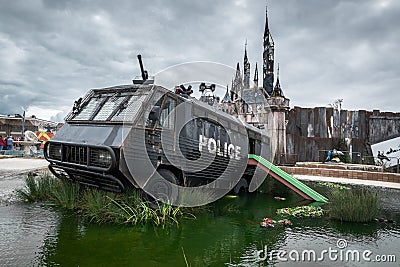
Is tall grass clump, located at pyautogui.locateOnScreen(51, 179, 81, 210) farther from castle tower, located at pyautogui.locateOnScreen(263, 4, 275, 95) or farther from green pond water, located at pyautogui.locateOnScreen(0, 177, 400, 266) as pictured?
castle tower, located at pyautogui.locateOnScreen(263, 4, 275, 95)

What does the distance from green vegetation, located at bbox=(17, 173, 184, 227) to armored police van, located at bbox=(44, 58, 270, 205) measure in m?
0.26

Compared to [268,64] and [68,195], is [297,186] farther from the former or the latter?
[268,64]

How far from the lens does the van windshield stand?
604 cm

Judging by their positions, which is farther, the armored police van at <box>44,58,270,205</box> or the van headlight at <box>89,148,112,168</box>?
the armored police van at <box>44,58,270,205</box>

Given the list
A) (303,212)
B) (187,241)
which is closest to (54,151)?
(187,241)

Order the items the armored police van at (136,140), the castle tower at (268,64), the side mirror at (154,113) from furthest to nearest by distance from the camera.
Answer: the castle tower at (268,64)
the side mirror at (154,113)
the armored police van at (136,140)

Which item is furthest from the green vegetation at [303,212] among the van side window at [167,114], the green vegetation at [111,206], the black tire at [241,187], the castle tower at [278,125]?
the castle tower at [278,125]

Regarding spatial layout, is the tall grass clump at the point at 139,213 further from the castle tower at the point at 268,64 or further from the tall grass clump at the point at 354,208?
the castle tower at the point at 268,64

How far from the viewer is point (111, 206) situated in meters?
5.97

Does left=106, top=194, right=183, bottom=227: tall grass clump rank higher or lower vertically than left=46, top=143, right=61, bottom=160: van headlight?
lower

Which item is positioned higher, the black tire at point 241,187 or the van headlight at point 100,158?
the van headlight at point 100,158

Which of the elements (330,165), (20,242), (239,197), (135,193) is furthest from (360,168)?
(20,242)

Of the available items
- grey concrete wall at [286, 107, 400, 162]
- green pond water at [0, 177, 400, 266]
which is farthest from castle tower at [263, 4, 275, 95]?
green pond water at [0, 177, 400, 266]

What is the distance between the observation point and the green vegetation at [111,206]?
5.83 meters
